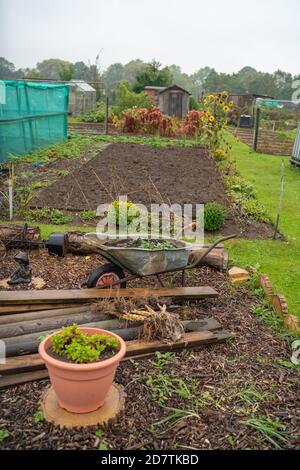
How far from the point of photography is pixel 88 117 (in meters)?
24.3

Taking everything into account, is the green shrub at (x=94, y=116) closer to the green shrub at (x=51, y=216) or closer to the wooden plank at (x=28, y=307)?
the green shrub at (x=51, y=216)

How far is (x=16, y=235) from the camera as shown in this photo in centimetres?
531

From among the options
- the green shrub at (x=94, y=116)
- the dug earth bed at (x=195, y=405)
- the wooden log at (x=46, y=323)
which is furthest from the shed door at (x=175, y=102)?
the dug earth bed at (x=195, y=405)

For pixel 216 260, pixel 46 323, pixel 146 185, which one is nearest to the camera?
pixel 46 323

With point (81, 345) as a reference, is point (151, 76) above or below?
above

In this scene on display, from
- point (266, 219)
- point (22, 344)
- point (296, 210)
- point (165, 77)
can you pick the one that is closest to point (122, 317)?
point (22, 344)

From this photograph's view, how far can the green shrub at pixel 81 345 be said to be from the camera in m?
2.49

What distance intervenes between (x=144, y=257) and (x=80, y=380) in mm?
1631

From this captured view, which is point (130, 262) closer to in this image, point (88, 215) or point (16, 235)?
point (16, 235)

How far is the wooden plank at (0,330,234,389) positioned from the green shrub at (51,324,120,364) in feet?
1.60

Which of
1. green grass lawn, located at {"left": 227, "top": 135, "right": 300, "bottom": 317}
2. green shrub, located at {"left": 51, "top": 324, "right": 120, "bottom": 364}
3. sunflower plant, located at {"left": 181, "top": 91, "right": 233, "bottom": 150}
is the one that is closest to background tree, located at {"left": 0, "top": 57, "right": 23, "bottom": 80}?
green grass lawn, located at {"left": 227, "top": 135, "right": 300, "bottom": 317}

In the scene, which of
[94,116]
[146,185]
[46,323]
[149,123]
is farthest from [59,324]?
[94,116]

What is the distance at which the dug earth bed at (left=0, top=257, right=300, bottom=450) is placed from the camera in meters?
2.51

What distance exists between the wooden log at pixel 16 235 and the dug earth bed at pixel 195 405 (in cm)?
261
